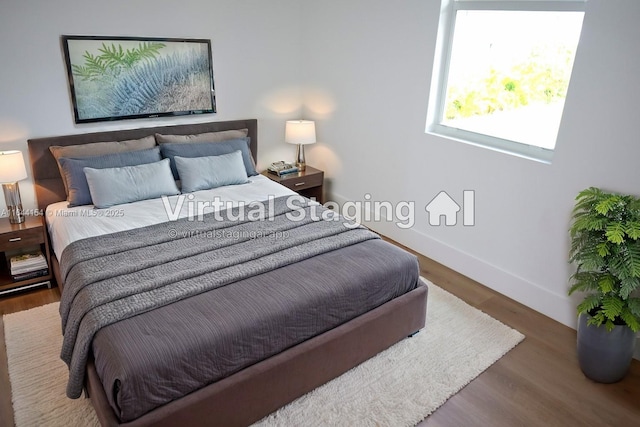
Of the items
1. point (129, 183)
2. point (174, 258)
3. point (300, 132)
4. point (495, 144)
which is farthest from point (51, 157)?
point (495, 144)

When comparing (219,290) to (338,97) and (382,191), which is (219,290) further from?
(338,97)

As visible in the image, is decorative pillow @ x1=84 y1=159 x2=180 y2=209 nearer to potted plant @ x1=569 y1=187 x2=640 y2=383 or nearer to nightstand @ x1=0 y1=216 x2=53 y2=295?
nightstand @ x1=0 y1=216 x2=53 y2=295

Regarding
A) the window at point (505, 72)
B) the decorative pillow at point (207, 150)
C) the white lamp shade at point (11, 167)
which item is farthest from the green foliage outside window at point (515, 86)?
the white lamp shade at point (11, 167)

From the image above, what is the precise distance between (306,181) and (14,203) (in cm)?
238

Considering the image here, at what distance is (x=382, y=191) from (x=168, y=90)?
6.76 ft

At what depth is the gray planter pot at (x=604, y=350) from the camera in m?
2.38

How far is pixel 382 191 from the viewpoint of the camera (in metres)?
4.15

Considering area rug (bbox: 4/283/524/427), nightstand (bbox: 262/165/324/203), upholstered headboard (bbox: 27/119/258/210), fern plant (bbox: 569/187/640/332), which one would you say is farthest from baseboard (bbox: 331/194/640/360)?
upholstered headboard (bbox: 27/119/258/210)

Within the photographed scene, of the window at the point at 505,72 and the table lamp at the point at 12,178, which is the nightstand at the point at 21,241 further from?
the window at the point at 505,72

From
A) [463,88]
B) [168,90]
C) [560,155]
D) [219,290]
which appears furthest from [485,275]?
[168,90]

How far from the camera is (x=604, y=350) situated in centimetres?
242

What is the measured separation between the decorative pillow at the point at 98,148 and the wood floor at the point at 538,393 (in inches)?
44.8

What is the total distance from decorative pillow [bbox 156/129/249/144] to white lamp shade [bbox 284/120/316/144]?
412 mm

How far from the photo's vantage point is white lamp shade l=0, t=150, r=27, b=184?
298cm
